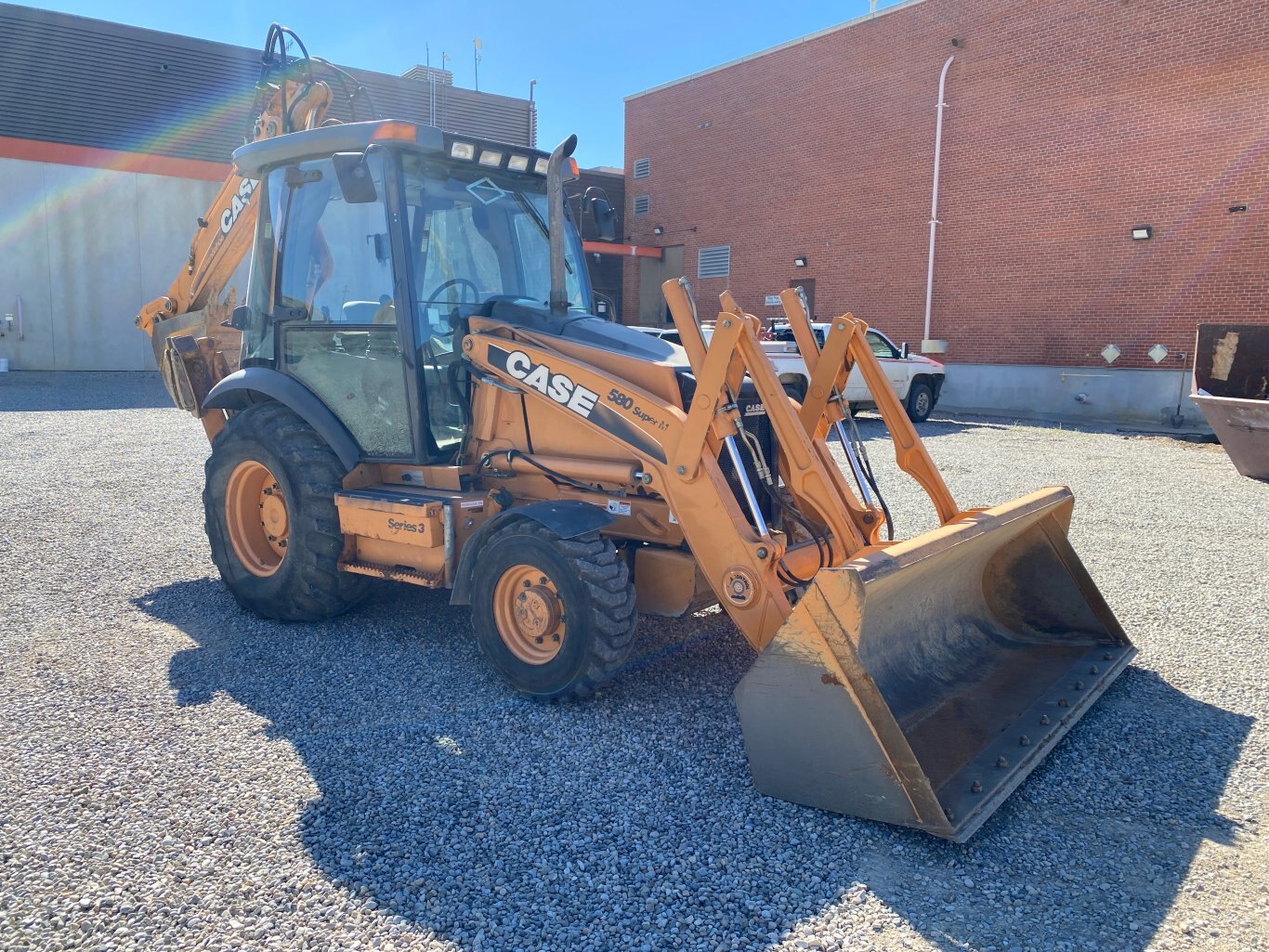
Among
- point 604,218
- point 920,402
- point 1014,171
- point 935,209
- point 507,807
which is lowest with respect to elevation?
point 507,807

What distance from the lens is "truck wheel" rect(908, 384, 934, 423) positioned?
17359mm

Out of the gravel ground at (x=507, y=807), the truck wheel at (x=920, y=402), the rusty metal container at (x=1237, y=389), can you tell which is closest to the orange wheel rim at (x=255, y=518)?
the gravel ground at (x=507, y=807)

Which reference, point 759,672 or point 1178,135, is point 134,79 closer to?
point 1178,135

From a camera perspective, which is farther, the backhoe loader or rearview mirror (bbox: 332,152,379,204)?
rearview mirror (bbox: 332,152,379,204)

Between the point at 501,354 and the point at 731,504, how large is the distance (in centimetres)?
152

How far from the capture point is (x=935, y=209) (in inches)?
821

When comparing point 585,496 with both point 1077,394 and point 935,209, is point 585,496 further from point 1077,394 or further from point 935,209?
point 935,209

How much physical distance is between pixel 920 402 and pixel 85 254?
19500mm

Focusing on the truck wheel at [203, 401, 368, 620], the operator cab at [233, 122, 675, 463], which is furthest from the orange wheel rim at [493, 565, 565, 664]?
the truck wheel at [203, 401, 368, 620]

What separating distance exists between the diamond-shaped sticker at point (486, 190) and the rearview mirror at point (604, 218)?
0.56 meters

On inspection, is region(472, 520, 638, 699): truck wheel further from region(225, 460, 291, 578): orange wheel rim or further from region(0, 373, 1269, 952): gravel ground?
region(225, 460, 291, 578): orange wheel rim

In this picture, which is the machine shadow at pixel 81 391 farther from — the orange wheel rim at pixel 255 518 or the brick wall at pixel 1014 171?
the brick wall at pixel 1014 171

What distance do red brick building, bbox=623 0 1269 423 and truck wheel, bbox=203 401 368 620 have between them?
17287 mm

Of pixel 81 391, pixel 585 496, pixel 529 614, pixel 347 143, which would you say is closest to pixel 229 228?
pixel 347 143
